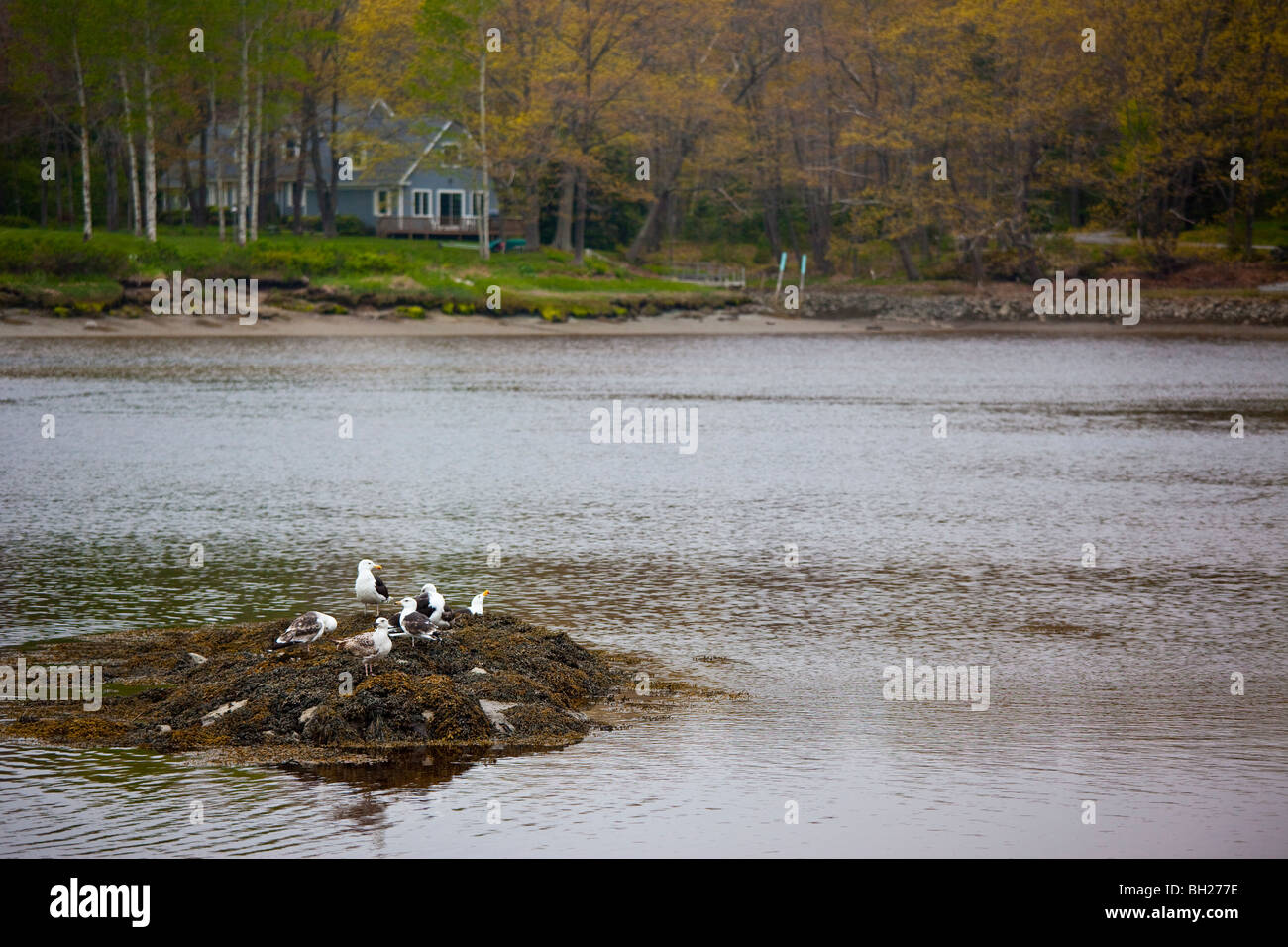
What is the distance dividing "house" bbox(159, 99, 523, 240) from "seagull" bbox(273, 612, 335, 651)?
236 feet

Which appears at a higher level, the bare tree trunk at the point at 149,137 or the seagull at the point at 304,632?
the bare tree trunk at the point at 149,137

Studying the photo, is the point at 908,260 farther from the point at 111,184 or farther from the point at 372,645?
the point at 372,645

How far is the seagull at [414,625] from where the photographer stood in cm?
1409

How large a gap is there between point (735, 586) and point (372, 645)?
7757mm

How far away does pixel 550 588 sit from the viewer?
19.8 meters

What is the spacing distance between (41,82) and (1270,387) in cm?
5866

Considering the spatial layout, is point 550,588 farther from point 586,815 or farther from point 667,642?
point 586,815

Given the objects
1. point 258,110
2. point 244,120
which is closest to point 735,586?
point 244,120

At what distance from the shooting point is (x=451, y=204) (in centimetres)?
9475

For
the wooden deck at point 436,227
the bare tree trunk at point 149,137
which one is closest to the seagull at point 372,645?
the bare tree trunk at point 149,137

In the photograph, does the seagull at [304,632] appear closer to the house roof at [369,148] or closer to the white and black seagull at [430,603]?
the white and black seagull at [430,603]

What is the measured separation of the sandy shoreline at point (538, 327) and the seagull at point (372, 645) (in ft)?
179

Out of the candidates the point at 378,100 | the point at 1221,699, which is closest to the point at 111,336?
the point at 378,100

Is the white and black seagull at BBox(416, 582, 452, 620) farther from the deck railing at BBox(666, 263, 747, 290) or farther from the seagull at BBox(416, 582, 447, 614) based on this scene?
the deck railing at BBox(666, 263, 747, 290)
